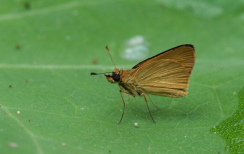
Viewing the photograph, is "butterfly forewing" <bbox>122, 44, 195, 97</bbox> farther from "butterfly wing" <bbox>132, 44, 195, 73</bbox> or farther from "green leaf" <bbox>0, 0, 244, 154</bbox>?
"green leaf" <bbox>0, 0, 244, 154</bbox>

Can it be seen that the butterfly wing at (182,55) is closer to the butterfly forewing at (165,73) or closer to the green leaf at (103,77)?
the butterfly forewing at (165,73)

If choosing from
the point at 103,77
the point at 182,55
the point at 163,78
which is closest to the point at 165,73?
the point at 163,78

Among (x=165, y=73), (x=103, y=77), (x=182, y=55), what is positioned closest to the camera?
(x=182, y=55)

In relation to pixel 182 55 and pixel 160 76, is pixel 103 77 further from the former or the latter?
pixel 182 55

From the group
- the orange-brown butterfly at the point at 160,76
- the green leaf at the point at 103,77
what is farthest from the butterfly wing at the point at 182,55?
the green leaf at the point at 103,77

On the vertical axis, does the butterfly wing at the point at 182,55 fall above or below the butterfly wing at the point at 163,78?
above

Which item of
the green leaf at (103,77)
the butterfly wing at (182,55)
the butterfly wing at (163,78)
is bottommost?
the green leaf at (103,77)

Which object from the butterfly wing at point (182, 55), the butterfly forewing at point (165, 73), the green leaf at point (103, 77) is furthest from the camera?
the butterfly forewing at point (165, 73)

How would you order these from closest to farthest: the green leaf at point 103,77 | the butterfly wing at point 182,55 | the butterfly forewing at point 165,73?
1. the green leaf at point 103,77
2. the butterfly wing at point 182,55
3. the butterfly forewing at point 165,73

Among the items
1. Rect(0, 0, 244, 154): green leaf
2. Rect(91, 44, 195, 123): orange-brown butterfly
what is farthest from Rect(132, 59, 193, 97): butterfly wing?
Rect(0, 0, 244, 154): green leaf
